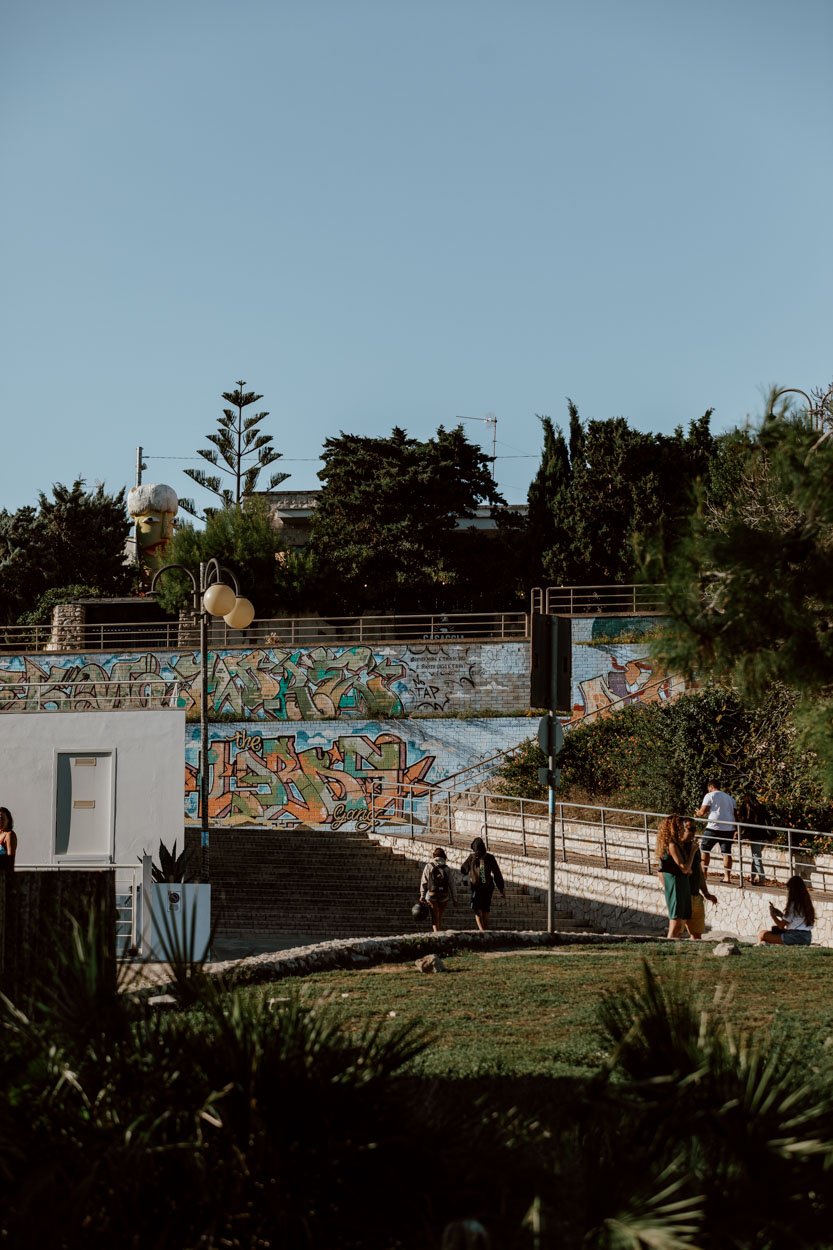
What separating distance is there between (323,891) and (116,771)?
5182 millimetres

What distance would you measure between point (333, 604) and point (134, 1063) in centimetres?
4216

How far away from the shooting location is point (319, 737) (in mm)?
36906

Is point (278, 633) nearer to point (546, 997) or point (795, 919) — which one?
point (795, 919)

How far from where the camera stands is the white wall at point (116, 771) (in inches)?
813

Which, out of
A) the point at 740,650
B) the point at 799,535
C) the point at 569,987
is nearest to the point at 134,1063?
the point at 740,650

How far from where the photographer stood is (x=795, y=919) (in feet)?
47.0

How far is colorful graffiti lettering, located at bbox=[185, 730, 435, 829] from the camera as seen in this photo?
3609 centimetres

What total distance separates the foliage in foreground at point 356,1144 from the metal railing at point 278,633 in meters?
32.1

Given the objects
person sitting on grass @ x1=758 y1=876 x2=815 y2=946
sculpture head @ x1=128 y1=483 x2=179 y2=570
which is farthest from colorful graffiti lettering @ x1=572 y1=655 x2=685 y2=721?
sculpture head @ x1=128 y1=483 x2=179 y2=570

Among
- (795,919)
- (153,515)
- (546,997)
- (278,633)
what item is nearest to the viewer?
(546,997)

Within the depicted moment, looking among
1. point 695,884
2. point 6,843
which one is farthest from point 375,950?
point 695,884

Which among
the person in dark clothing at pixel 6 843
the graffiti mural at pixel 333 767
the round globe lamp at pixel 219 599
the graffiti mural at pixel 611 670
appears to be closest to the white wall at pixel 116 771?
the round globe lamp at pixel 219 599

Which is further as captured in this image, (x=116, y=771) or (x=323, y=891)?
(x=323, y=891)

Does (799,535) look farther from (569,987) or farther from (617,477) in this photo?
(617,477)
